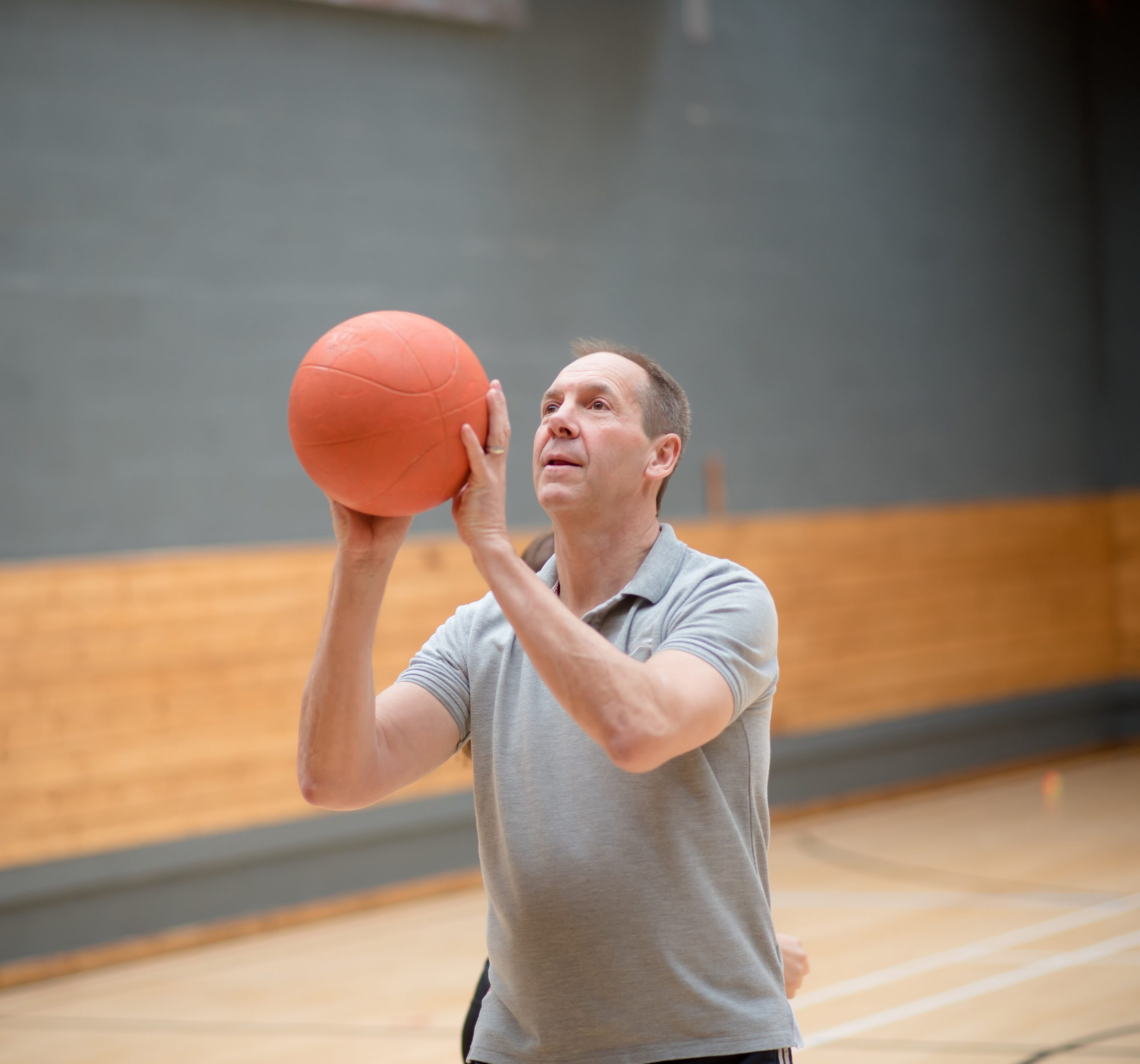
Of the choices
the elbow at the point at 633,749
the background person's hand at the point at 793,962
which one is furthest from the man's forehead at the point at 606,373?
the background person's hand at the point at 793,962

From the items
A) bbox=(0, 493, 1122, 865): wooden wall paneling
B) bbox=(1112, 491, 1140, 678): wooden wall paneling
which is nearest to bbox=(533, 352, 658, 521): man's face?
bbox=(0, 493, 1122, 865): wooden wall paneling

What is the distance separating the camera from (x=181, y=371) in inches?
228

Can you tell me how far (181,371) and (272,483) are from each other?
1.98 ft

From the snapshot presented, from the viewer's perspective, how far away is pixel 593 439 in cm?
204

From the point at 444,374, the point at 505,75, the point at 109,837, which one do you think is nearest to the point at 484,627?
the point at 444,374

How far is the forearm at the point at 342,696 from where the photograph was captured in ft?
6.23

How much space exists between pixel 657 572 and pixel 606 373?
316mm

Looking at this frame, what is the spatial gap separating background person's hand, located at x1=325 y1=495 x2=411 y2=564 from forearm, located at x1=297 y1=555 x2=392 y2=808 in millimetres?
15

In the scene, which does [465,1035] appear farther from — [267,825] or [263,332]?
[263,332]

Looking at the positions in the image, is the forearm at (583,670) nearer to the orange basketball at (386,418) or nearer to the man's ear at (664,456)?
the orange basketball at (386,418)

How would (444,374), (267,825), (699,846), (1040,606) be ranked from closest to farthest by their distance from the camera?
(699,846) < (444,374) < (267,825) < (1040,606)

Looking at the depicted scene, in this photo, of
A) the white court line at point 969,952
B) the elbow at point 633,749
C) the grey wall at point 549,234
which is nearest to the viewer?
the elbow at point 633,749

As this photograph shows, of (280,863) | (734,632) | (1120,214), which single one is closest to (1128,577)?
(1120,214)

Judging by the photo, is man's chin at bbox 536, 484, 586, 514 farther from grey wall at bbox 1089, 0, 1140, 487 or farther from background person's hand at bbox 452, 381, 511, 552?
grey wall at bbox 1089, 0, 1140, 487
